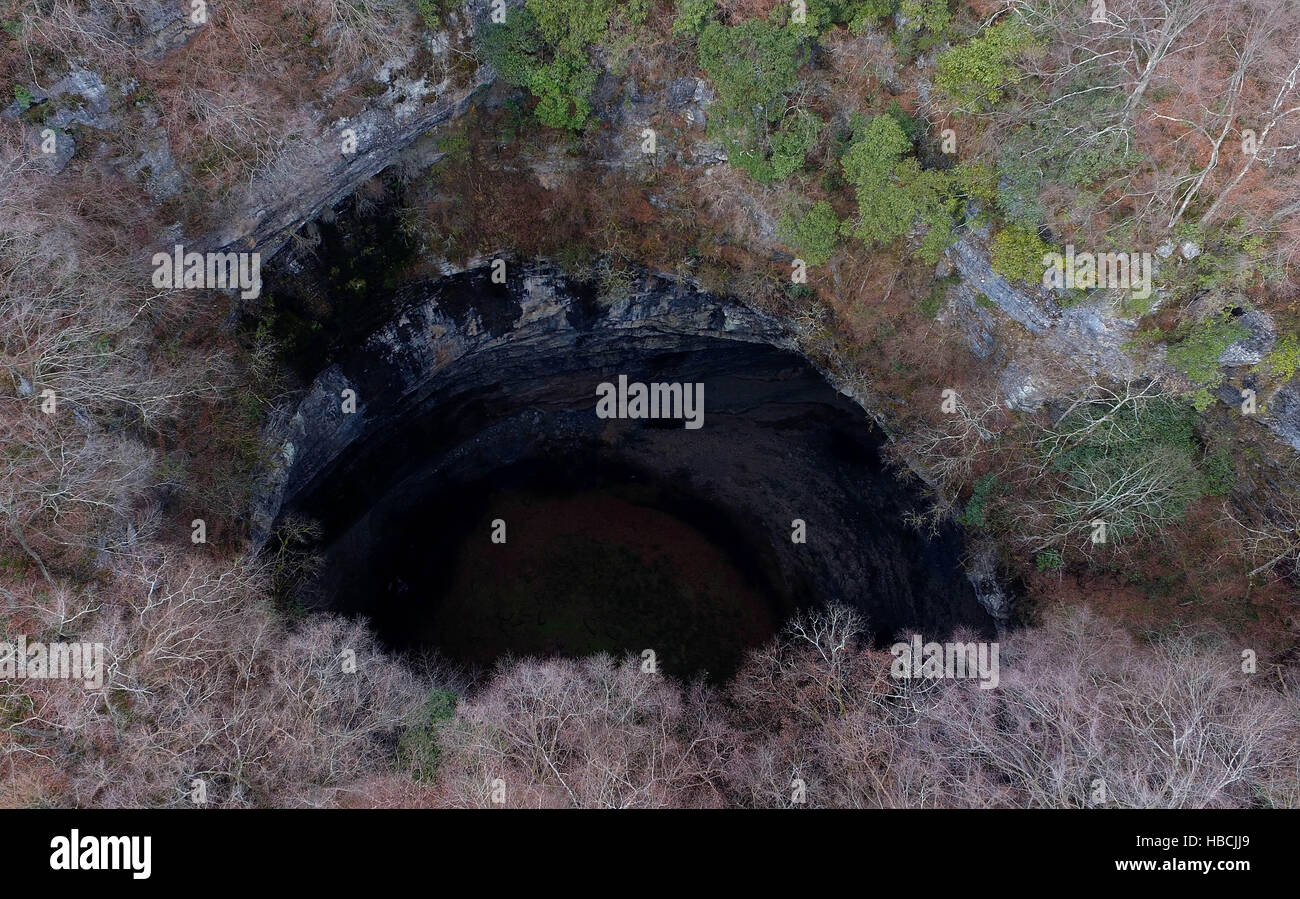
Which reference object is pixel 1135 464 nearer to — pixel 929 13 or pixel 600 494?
pixel 929 13

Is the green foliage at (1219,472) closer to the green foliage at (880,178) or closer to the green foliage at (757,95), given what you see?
the green foliage at (880,178)

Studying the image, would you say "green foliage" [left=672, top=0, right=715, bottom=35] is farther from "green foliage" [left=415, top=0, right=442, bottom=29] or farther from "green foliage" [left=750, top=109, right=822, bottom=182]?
"green foliage" [left=415, top=0, right=442, bottom=29]

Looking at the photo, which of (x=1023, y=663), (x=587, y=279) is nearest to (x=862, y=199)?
(x=587, y=279)

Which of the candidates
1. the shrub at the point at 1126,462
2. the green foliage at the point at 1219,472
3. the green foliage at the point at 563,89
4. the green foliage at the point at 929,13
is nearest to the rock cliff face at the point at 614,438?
the shrub at the point at 1126,462

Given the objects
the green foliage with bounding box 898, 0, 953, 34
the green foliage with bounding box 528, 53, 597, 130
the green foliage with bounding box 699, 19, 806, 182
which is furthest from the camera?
the green foliage with bounding box 528, 53, 597, 130

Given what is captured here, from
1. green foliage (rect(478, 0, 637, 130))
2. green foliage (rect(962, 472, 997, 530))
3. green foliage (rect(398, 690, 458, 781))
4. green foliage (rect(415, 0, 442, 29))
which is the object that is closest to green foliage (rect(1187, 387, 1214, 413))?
green foliage (rect(962, 472, 997, 530))

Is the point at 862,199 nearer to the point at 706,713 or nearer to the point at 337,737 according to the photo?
the point at 706,713
